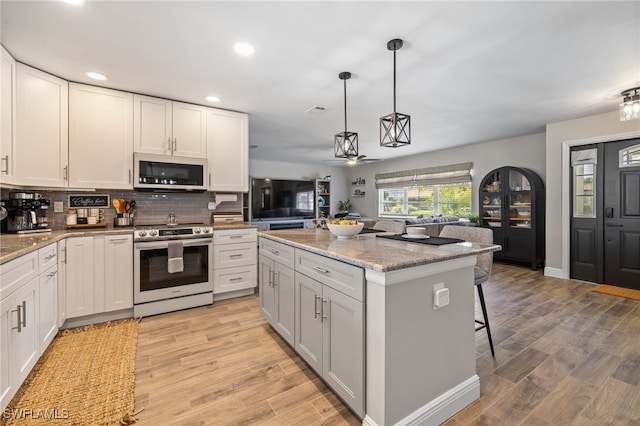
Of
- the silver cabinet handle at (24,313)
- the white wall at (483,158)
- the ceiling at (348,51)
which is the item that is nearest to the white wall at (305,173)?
the white wall at (483,158)

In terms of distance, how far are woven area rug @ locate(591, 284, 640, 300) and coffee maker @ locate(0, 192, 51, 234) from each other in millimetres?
6573

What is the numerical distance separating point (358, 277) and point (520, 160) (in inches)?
213

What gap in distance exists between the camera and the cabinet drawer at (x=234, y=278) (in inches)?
137

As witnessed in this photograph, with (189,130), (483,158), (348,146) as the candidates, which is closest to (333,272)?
(348,146)

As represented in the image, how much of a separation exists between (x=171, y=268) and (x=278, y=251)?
1.49 metres

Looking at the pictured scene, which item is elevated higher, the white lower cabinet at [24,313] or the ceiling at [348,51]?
the ceiling at [348,51]

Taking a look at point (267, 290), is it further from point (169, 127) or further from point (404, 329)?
point (169, 127)

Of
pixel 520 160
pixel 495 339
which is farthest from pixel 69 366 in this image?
pixel 520 160

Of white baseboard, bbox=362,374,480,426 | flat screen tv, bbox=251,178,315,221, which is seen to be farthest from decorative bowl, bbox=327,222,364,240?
flat screen tv, bbox=251,178,315,221

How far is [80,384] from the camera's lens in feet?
6.21

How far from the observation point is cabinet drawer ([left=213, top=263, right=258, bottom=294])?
3471mm

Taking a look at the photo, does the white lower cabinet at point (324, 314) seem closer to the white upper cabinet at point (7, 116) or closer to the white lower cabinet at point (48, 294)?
the white lower cabinet at point (48, 294)

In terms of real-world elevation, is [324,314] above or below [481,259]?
below

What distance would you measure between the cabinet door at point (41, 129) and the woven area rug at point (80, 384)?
60.3 inches
